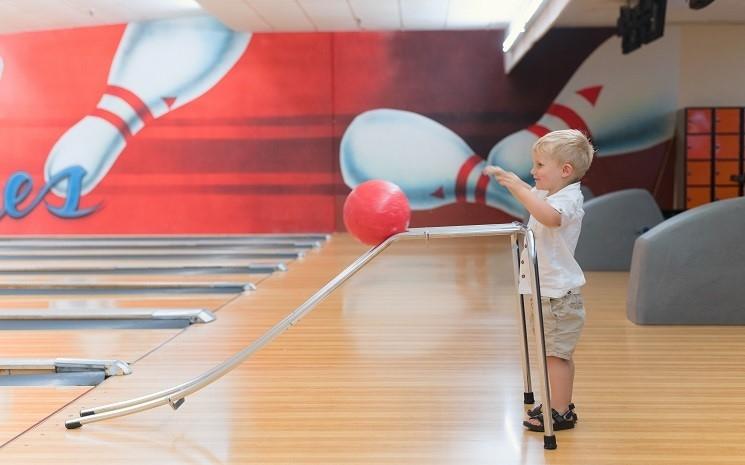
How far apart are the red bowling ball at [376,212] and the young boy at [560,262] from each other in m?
0.39

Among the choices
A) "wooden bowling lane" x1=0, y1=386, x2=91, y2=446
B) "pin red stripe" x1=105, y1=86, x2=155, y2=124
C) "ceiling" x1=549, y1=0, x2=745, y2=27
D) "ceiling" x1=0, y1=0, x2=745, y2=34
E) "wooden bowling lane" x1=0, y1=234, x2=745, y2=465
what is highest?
"ceiling" x1=0, y1=0, x2=745, y2=34

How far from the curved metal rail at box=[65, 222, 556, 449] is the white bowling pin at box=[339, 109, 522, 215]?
7.60 m

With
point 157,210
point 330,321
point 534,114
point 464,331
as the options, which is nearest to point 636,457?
point 464,331

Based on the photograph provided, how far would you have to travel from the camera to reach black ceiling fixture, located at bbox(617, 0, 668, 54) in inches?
252

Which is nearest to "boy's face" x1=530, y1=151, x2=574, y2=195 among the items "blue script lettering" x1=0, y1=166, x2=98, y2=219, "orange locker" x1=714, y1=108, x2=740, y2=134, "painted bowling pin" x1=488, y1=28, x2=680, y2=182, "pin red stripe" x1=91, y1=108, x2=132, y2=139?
"painted bowling pin" x1=488, y1=28, x2=680, y2=182

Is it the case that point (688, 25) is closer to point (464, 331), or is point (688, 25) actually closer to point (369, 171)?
point (369, 171)

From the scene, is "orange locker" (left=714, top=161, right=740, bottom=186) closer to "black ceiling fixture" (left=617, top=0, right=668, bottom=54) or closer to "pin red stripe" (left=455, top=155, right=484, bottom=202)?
"pin red stripe" (left=455, top=155, right=484, bottom=202)

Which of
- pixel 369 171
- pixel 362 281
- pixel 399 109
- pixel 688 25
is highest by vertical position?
pixel 688 25

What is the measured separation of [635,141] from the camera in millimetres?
10180

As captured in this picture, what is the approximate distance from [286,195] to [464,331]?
6561 mm

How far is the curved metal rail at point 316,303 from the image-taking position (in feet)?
7.96

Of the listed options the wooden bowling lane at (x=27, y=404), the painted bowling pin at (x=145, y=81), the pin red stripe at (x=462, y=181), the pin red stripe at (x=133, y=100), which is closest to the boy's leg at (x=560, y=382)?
the wooden bowling lane at (x=27, y=404)

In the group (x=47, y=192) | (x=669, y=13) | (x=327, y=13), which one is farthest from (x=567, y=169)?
(x=47, y=192)

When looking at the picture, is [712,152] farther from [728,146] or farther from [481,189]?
[481,189]
